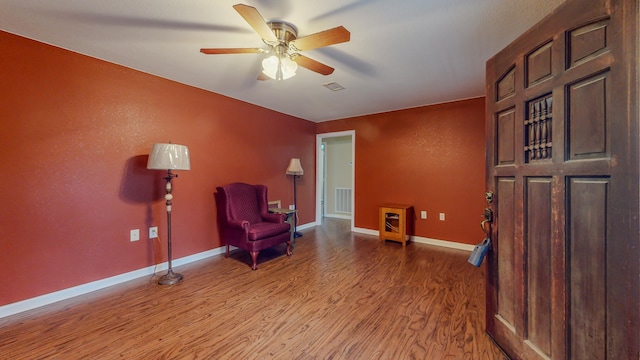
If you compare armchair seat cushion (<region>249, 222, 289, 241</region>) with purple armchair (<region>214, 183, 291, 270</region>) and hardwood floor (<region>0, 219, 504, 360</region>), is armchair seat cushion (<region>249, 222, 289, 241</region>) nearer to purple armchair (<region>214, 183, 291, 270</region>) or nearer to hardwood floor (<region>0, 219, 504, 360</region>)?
purple armchair (<region>214, 183, 291, 270</region>)

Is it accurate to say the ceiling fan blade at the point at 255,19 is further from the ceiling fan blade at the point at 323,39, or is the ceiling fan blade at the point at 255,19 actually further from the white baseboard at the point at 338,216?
the white baseboard at the point at 338,216

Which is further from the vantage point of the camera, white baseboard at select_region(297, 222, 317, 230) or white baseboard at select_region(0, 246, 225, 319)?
white baseboard at select_region(297, 222, 317, 230)

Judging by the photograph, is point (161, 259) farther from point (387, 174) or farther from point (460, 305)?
point (387, 174)

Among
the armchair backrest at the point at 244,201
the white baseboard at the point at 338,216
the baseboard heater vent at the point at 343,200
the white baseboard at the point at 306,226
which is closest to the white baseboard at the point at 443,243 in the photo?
the white baseboard at the point at 306,226

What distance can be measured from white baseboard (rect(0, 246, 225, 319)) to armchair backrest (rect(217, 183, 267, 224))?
0.75 m

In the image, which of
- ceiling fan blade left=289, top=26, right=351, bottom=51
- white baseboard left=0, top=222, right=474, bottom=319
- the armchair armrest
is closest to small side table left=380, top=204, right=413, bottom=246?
white baseboard left=0, top=222, right=474, bottom=319

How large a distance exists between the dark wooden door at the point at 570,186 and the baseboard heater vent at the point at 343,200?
4526mm

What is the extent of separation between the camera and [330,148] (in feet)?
20.9

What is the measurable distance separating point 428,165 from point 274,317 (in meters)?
3.21

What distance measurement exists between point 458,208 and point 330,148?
136 inches

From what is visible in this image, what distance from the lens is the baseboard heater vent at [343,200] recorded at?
241 inches

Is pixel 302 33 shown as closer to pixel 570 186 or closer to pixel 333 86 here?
pixel 333 86

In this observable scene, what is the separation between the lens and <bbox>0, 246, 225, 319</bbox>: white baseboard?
1.99m

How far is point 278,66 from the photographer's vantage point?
1.93 m
